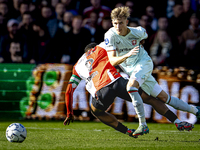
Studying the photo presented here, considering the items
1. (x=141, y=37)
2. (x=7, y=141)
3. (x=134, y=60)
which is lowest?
(x=7, y=141)

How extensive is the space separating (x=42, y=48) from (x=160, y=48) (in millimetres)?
3028

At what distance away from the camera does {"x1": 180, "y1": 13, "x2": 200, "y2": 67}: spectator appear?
8766 mm

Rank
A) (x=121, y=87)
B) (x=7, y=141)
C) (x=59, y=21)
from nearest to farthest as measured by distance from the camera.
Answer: (x=7, y=141) < (x=121, y=87) < (x=59, y=21)

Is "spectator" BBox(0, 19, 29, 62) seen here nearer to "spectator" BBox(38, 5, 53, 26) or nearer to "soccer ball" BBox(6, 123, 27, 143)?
"spectator" BBox(38, 5, 53, 26)

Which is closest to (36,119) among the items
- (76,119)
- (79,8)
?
(76,119)

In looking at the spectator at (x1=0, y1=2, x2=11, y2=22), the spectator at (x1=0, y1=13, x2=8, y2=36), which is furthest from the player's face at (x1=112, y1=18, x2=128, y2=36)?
the spectator at (x1=0, y1=2, x2=11, y2=22)

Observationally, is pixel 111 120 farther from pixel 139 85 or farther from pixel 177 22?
pixel 177 22

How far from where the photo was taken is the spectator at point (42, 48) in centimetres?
895

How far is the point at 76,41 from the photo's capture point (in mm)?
8891

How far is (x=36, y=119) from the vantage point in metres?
8.84

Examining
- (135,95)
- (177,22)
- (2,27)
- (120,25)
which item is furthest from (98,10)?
(135,95)

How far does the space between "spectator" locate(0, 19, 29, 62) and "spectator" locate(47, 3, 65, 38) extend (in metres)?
0.73

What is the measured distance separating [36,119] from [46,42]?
1.99 m

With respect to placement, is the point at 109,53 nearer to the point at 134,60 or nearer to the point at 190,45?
the point at 134,60
